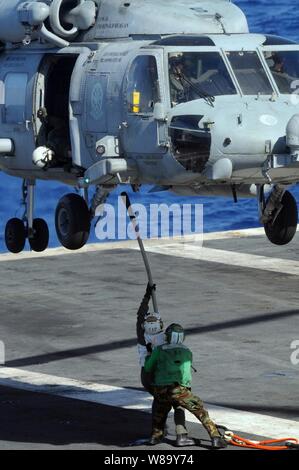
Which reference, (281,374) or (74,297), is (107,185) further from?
(74,297)

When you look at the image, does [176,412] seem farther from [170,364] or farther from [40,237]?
[40,237]

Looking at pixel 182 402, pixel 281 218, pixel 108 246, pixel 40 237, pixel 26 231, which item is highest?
pixel 108 246

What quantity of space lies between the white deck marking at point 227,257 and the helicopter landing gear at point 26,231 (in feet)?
48.4

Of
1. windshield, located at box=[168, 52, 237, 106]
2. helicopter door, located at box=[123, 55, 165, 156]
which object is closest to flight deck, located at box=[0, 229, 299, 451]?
helicopter door, located at box=[123, 55, 165, 156]

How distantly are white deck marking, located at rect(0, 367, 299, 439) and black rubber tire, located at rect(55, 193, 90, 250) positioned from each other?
11.4ft

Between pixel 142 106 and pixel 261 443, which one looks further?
pixel 142 106

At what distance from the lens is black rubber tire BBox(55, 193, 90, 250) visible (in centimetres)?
3453

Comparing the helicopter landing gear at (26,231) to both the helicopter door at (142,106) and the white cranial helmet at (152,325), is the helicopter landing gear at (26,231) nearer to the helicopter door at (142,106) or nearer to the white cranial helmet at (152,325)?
the helicopter door at (142,106)

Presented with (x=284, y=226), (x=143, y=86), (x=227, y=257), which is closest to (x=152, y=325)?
(x=143, y=86)

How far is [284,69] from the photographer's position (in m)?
33.2

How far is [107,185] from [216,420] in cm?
521

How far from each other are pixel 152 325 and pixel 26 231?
8279 millimetres

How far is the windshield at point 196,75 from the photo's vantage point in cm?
3241

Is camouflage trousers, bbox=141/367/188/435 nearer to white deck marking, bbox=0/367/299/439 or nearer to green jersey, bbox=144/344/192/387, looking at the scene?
green jersey, bbox=144/344/192/387
